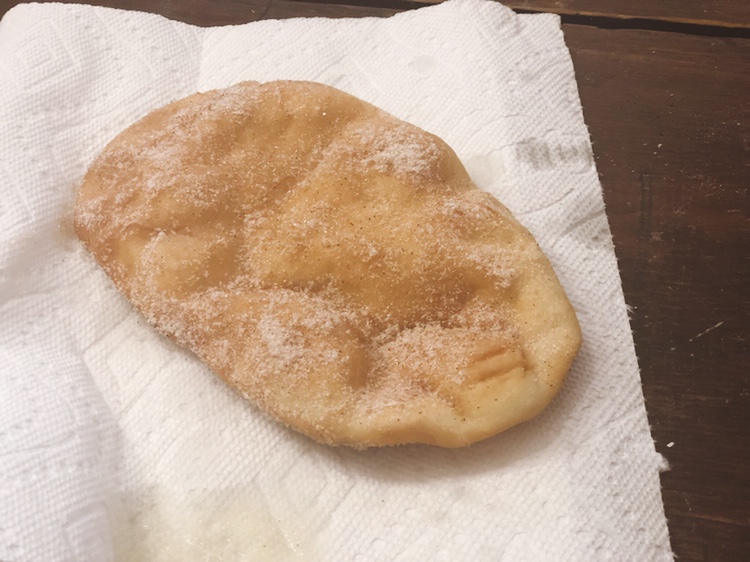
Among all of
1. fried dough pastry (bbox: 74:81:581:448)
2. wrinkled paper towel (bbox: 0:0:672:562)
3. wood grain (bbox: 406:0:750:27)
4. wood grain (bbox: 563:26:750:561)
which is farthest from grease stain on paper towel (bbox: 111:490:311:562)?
wood grain (bbox: 406:0:750:27)

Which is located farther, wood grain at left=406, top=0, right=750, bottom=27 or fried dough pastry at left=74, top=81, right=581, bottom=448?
wood grain at left=406, top=0, right=750, bottom=27

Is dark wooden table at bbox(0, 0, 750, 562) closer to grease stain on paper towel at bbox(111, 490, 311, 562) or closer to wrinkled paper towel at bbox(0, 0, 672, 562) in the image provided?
wrinkled paper towel at bbox(0, 0, 672, 562)

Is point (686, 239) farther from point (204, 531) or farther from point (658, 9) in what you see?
point (204, 531)

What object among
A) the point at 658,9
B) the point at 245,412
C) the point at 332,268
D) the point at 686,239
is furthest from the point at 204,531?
the point at 658,9

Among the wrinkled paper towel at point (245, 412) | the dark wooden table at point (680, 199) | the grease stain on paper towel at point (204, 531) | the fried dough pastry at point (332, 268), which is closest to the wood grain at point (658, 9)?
the dark wooden table at point (680, 199)

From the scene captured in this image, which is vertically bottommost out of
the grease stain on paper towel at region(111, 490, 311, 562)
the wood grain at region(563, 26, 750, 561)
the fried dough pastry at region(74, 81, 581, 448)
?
the wood grain at region(563, 26, 750, 561)

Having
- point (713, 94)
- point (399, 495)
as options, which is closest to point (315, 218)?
point (399, 495)
